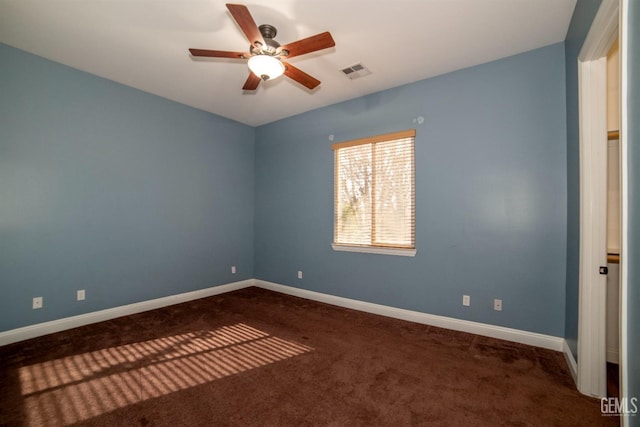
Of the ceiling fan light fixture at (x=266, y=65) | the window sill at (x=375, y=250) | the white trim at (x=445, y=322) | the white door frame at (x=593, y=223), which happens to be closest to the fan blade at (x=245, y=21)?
the ceiling fan light fixture at (x=266, y=65)

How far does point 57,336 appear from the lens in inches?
112

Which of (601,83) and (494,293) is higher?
(601,83)

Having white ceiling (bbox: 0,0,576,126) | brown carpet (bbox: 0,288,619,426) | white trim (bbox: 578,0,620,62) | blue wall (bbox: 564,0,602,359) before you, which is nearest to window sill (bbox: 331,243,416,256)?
brown carpet (bbox: 0,288,619,426)

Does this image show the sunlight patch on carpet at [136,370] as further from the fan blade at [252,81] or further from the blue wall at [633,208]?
the fan blade at [252,81]

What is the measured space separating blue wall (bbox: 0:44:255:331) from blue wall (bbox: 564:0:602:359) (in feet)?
14.5

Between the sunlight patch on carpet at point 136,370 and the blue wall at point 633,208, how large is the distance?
2.19 m

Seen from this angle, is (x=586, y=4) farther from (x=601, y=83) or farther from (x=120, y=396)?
(x=120, y=396)

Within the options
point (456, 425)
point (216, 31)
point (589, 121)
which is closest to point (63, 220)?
point (216, 31)

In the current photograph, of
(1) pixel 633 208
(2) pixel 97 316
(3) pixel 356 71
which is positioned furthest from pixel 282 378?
(3) pixel 356 71

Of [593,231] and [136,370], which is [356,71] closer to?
[593,231]

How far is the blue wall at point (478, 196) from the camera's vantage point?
260cm

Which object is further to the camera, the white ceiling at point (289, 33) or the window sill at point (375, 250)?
the window sill at point (375, 250)

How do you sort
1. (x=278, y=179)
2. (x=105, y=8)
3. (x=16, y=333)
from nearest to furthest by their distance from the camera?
(x=105, y=8) → (x=16, y=333) → (x=278, y=179)

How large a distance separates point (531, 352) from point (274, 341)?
8.11ft
